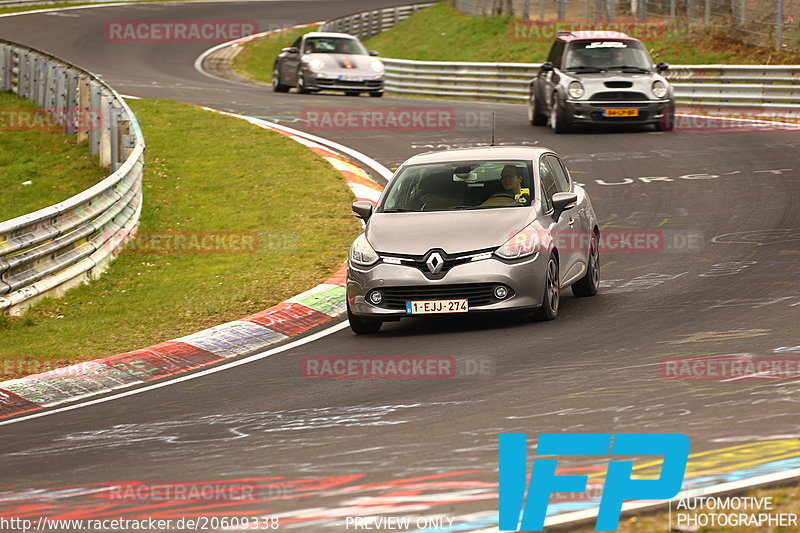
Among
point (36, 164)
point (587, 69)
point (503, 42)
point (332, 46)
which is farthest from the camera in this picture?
point (503, 42)

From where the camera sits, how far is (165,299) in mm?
13242

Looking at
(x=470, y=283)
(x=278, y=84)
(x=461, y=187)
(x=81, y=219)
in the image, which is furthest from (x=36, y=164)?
(x=278, y=84)

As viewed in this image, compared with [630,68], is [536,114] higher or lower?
lower

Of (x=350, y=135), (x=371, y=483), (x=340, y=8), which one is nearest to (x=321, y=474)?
(x=371, y=483)

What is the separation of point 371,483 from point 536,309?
16.1 ft

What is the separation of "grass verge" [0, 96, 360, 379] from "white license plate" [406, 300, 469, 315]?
2.04 m

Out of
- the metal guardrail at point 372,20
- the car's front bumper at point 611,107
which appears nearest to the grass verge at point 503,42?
the metal guardrail at point 372,20

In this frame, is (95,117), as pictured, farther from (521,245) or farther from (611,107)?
(521,245)

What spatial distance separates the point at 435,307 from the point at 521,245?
2.88ft

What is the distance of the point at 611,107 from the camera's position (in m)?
23.9

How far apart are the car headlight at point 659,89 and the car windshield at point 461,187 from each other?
1240cm

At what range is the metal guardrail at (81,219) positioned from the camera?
1277cm

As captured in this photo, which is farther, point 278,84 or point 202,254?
point 278,84

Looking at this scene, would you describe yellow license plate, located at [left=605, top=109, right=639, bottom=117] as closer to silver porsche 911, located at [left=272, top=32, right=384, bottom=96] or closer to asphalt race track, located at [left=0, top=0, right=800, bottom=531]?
asphalt race track, located at [left=0, top=0, right=800, bottom=531]
